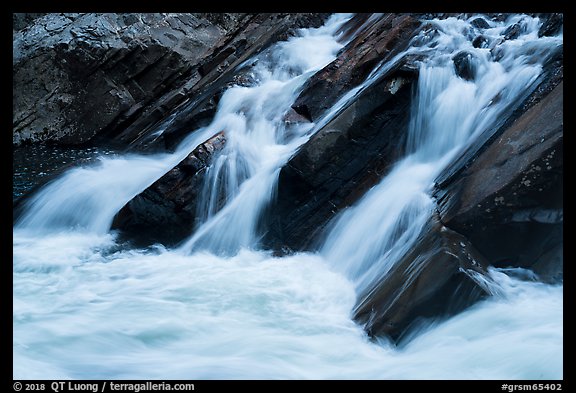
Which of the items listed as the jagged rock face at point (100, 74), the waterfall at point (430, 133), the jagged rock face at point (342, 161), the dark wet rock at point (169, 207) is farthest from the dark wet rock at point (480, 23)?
the jagged rock face at point (100, 74)

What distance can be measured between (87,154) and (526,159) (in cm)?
902

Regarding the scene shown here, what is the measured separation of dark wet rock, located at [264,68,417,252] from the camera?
7.14 meters

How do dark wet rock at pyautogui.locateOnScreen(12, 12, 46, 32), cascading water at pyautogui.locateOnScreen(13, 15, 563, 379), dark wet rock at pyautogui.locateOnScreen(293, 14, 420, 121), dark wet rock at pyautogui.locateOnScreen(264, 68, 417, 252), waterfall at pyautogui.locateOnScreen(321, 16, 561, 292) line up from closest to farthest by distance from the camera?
cascading water at pyautogui.locateOnScreen(13, 15, 563, 379) < waterfall at pyautogui.locateOnScreen(321, 16, 561, 292) < dark wet rock at pyautogui.locateOnScreen(264, 68, 417, 252) < dark wet rock at pyautogui.locateOnScreen(293, 14, 420, 121) < dark wet rock at pyautogui.locateOnScreen(12, 12, 46, 32)

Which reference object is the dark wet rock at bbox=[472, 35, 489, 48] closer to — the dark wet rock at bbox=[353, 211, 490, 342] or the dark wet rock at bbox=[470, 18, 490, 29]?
the dark wet rock at bbox=[470, 18, 490, 29]

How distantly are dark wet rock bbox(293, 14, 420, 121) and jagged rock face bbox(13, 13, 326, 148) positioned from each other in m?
3.65

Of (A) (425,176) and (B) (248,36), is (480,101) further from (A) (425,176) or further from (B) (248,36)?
(B) (248,36)

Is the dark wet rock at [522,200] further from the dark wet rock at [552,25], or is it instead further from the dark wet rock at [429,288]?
the dark wet rock at [552,25]

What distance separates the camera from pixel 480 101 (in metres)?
7.05

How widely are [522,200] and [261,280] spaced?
300 cm

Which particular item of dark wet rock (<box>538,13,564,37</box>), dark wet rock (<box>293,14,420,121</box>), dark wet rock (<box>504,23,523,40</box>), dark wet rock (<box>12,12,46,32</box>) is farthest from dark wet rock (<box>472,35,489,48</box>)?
dark wet rock (<box>12,12,46,32</box>)

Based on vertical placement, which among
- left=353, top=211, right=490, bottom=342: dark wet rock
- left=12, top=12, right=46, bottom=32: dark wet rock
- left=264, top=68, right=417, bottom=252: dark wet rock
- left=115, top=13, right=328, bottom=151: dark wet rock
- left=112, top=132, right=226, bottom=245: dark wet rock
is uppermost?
left=12, top=12, right=46, bottom=32: dark wet rock

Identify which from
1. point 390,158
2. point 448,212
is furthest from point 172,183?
point 448,212

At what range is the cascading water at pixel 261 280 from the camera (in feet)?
15.6

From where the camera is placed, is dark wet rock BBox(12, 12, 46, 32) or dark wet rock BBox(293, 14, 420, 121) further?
dark wet rock BBox(12, 12, 46, 32)
